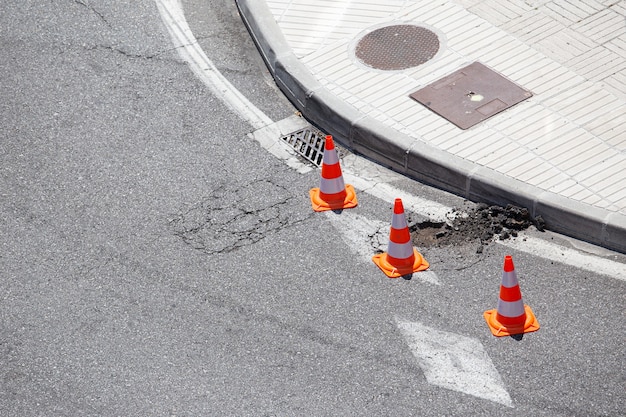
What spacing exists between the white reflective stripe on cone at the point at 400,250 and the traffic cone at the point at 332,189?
0.83m

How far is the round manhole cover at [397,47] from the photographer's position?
977 cm

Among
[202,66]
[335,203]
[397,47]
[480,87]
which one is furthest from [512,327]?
[202,66]

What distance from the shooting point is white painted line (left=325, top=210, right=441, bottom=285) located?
7895mm

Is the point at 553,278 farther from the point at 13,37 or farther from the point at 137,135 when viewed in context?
the point at 13,37

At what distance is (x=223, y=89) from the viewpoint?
9.88 m

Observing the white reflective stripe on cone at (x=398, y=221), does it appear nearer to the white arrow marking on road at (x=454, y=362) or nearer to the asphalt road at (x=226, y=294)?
the asphalt road at (x=226, y=294)

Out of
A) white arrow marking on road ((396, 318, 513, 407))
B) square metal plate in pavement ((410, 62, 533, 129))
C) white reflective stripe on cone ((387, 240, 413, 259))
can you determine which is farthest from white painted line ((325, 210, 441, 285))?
square metal plate in pavement ((410, 62, 533, 129))

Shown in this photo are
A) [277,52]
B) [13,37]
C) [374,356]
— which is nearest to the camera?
[374,356]

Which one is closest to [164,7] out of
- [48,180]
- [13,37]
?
[13,37]

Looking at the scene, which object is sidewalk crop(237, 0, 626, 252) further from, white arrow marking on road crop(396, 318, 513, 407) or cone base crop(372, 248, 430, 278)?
white arrow marking on road crop(396, 318, 513, 407)

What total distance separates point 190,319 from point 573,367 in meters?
2.64

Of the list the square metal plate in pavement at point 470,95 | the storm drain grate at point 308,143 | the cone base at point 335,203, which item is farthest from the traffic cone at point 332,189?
the square metal plate in pavement at point 470,95

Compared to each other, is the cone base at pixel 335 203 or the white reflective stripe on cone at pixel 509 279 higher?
the white reflective stripe on cone at pixel 509 279

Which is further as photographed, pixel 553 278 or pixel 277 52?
pixel 277 52
